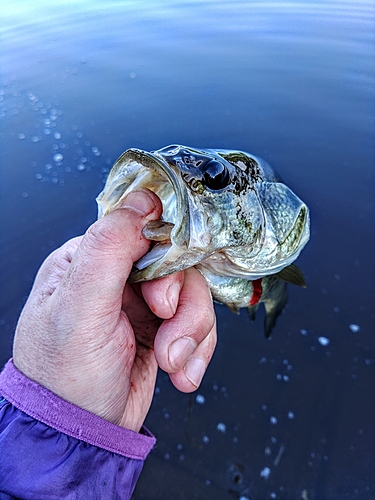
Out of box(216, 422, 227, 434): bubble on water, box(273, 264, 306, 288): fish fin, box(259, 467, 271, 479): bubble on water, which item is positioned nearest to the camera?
box(273, 264, 306, 288): fish fin

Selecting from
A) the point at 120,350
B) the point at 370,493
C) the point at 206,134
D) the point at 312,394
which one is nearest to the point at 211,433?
the point at 312,394

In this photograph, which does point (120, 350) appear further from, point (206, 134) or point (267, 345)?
point (206, 134)

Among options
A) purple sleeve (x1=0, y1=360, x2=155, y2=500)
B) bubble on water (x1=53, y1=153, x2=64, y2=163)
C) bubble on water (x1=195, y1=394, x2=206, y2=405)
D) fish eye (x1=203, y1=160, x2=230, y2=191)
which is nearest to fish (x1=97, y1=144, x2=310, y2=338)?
fish eye (x1=203, y1=160, x2=230, y2=191)

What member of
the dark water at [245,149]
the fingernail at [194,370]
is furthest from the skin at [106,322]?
the dark water at [245,149]

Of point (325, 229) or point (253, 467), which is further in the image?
point (325, 229)

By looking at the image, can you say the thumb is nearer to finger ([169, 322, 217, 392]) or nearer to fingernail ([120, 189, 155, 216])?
fingernail ([120, 189, 155, 216])

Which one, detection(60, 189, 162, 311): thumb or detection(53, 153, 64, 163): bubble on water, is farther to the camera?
detection(53, 153, 64, 163): bubble on water
